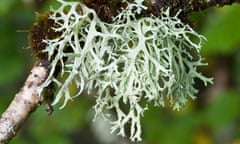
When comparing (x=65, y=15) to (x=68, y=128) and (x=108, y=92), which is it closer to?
(x=108, y=92)

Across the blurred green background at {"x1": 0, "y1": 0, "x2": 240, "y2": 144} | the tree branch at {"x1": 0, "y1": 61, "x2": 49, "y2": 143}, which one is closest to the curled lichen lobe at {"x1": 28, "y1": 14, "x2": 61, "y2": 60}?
the tree branch at {"x1": 0, "y1": 61, "x2": 49, "y2": 143}

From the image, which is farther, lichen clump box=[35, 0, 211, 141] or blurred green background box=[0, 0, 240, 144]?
blurred green background box=[0, 0, 240, 144]

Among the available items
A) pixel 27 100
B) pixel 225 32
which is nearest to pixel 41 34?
pixel 27 100

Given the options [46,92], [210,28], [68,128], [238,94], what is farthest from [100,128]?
[46,92]

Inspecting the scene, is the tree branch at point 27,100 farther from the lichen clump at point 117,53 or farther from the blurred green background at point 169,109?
the blurred green background at point 169,109

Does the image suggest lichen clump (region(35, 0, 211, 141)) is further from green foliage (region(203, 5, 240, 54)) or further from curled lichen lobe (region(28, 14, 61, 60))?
green foliage (region(203, 5, 240, 54))

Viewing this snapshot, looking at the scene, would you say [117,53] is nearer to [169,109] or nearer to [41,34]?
[41,34]

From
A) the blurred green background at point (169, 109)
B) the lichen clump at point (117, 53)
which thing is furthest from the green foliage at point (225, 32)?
the lichen clump at point (117, 53)
